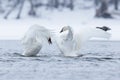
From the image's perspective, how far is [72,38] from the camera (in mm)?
21328

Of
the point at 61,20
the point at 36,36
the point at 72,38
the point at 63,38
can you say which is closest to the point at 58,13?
the point at 61,20

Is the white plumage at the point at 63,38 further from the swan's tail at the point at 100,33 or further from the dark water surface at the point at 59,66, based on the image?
the dark water surface at the point at 59,66

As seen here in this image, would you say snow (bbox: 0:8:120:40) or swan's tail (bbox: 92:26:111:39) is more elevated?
swan's tail (bbox: 92:26:111:39)

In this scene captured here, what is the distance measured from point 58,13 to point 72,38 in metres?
16.1

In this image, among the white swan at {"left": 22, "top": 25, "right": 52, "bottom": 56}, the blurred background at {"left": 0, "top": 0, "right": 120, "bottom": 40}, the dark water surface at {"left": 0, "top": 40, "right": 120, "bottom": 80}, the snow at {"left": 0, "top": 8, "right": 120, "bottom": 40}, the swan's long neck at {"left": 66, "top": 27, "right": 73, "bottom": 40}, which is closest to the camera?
the dark water surface at {"left": 0, "top": 40, "right": 120, "bottom": 80}

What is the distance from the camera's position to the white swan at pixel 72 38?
2117 centimetres

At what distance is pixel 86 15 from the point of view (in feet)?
122

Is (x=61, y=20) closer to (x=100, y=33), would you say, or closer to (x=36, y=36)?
(x=36, y=36)

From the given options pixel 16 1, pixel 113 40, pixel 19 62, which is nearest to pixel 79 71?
pixel 19 62

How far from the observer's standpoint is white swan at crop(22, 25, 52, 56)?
70.5 ft

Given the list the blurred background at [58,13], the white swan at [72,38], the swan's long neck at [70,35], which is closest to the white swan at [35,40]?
the white swan at [72,38]

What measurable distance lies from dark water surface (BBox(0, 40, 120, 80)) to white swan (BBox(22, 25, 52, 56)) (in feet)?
1.06

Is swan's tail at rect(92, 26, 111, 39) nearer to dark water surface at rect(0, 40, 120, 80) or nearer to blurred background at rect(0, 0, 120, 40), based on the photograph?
dark water surface at rect(0, 40, 120, 80)

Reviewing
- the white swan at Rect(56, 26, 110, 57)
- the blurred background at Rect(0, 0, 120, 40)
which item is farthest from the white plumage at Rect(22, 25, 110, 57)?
the blurred background at Rect(0, 0, 120, 40)
